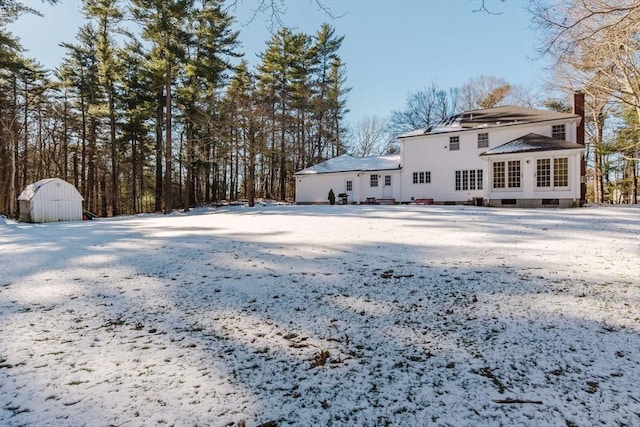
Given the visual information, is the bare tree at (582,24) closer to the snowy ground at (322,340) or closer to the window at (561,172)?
the snowy ground at (322,340)

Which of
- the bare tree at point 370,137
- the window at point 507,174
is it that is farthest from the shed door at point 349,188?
the bare tree at point 370,137

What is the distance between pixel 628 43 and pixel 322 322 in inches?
530

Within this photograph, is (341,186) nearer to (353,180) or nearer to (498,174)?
(353,180)

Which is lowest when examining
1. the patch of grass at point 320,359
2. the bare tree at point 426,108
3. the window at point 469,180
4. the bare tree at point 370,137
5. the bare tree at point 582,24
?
the patch of grass at point 320,359

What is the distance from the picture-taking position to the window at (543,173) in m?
15.3

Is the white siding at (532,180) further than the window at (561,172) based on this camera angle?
No

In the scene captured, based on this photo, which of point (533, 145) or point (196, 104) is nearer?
point (533, 145)

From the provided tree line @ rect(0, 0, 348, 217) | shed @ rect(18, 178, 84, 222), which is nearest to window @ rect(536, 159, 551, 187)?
tree line @ rect(0, 0, 348, 217)

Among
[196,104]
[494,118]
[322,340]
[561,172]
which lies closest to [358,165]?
[494,118]

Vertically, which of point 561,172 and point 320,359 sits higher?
point 561,172

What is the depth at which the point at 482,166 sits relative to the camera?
718 inches

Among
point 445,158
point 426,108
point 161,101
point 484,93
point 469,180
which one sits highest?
point 484,93

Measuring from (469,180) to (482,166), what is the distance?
3.33 ft

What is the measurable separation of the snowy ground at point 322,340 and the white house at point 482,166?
12609 mm
